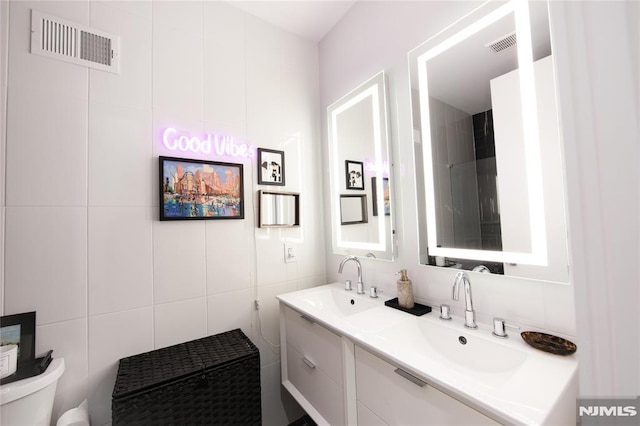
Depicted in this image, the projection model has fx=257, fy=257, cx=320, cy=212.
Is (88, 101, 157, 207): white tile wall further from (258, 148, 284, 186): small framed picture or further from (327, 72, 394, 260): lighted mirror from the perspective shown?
(327, 72, 394, 260): lighted mirror

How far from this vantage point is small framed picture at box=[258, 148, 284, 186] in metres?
1.69

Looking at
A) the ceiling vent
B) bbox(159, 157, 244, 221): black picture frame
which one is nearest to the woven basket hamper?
bbox(159, 157, 244, 221): black picture frame

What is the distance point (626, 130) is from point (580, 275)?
6.4 inches

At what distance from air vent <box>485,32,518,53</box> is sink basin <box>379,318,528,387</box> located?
1097 millimetres

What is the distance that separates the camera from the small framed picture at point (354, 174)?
5.36 ft

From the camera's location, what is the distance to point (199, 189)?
148cm

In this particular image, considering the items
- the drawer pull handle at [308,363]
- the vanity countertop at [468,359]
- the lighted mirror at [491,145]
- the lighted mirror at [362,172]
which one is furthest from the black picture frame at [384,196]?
the drawer pull handle at [308,363]

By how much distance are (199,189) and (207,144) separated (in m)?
0.28

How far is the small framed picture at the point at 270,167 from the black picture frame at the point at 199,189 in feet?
0.46

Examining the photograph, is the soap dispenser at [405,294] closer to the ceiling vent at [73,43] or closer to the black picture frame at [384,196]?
the black picture frame at [384,196]

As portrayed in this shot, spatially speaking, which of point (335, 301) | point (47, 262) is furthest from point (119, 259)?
point (335, 301)

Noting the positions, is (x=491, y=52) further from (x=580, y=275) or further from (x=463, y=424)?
(x=463, y=424)

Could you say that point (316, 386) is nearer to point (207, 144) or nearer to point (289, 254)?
point (289, 254)

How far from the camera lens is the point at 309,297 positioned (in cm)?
156
